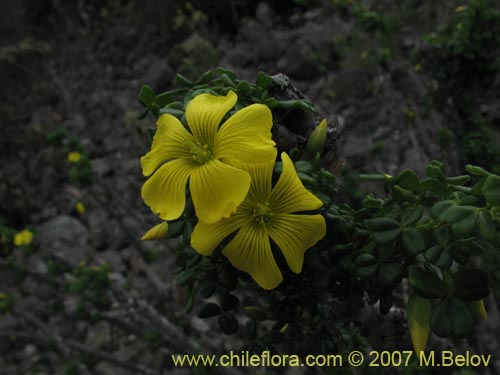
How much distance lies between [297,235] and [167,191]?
0.28 m

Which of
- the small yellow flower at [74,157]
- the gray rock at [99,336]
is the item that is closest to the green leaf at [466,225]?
the small yellow flower at [74,157]

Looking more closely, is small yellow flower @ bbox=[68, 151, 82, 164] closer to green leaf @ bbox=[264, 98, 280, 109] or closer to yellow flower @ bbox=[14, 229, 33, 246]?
yellow flower @ bbox=[14, 229, 33, 246]

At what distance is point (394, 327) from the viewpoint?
4.44ft

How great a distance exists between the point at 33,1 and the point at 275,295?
8012 mm

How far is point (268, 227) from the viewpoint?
958mm

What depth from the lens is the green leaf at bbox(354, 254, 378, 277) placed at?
913 millimetres

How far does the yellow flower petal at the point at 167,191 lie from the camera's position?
909 millimetres

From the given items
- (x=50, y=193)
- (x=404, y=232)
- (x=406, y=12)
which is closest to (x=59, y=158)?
(x=50, y=193)

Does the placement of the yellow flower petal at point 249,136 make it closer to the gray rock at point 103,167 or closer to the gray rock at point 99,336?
the gray rock at point 99,336

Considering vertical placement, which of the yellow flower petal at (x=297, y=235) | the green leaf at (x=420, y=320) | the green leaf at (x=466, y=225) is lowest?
the green leaf at (x=420, y=320)

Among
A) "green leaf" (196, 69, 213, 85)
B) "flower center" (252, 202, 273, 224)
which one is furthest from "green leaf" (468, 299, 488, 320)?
"green leaf" (196, 69, 213, 85)

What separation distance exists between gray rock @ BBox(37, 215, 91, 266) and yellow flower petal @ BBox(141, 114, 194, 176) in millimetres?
3607

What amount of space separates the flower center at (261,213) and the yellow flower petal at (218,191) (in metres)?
0.11

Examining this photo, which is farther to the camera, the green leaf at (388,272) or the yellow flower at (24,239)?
the yellow flower at (24,239)
